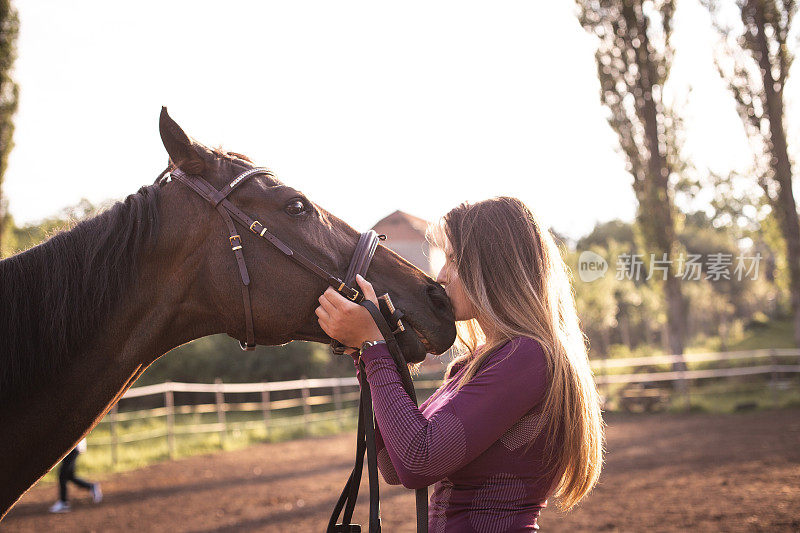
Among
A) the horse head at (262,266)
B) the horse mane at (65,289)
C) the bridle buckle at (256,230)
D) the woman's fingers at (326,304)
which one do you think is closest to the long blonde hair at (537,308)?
the horse head at (262,266)

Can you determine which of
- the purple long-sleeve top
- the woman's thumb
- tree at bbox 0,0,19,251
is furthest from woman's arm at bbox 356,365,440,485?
tree at bbox 0,0,19,251

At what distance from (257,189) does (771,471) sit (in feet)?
27.8

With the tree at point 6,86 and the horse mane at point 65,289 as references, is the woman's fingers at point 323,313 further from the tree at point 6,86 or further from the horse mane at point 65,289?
the tree at point 6,86

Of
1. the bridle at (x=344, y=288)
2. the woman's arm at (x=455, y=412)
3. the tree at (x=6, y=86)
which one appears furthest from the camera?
the tree at (x=6, y=86)

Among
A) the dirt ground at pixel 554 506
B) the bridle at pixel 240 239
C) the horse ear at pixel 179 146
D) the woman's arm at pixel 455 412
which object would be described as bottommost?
the dirt ground at pixel 554 506

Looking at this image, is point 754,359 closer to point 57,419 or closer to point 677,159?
point 677,159

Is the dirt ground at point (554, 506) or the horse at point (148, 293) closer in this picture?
the horse at point (148, 293)

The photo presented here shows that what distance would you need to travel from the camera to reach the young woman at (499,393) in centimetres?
155

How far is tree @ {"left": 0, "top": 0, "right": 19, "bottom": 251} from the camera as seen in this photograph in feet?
39.8

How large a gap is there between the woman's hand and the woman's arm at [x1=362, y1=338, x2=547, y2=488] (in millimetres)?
69

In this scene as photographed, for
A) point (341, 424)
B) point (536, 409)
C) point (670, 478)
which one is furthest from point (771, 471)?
point (341, 424)

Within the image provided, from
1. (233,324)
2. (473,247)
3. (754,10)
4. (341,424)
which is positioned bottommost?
(341,424)

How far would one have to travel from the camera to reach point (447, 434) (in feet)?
5.00

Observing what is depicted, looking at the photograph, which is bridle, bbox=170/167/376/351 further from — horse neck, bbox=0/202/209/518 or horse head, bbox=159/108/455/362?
horse neck, bbox=0/202/209/518
